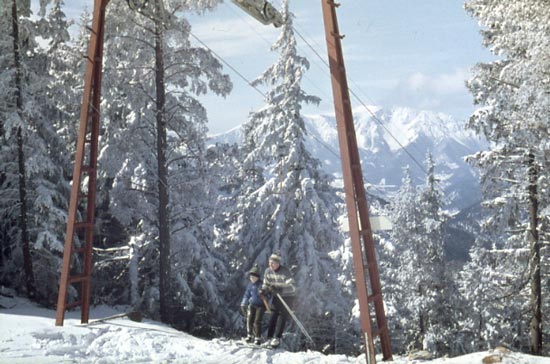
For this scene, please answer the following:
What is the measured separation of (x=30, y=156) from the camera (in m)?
18.0

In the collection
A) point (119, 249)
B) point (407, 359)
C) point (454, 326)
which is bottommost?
point (454, 326)

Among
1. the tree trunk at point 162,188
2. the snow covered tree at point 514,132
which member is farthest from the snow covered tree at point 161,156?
the snow covered tree at point 514,132

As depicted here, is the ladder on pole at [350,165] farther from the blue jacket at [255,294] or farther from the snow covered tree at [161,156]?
the snow covered tree at [161,156]

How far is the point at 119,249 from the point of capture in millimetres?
20906

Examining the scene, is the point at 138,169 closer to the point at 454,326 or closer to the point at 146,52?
the point at 146,52

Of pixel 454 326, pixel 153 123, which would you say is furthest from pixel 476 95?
pixel 454 326

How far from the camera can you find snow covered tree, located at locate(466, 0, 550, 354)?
450 inches

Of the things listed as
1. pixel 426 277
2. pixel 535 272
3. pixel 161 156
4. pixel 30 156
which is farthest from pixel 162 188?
pixel 426 277

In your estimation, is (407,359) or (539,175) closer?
(407,359)

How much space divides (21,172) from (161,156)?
482 cm

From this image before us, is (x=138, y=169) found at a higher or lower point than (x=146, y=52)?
lower

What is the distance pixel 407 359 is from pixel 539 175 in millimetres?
9250

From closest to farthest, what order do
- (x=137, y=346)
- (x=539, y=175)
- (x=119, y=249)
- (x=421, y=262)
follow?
(x=137, y=346), (x=539, y=175), (x=119, y=249), (x=421, y=262)

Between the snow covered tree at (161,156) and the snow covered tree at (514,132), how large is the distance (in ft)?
28.3
